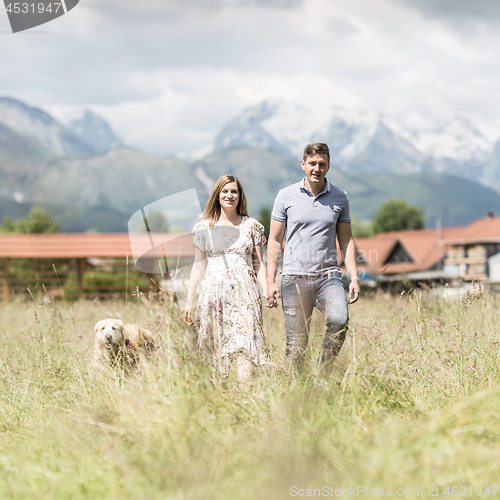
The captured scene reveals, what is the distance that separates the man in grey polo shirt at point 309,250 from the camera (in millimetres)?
4137

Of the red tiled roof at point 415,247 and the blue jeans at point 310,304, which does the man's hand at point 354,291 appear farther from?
the red tiled roof at point 415,247

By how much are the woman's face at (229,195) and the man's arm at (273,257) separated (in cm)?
40

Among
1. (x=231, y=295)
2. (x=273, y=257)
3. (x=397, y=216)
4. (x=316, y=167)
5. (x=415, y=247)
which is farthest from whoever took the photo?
(x=397, y=216)

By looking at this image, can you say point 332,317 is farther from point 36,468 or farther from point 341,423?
point 36,468

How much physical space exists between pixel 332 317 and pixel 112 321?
1852 mm

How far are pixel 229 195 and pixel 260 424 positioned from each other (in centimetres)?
223

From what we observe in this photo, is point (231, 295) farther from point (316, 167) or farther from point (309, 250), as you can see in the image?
point (316, 167)

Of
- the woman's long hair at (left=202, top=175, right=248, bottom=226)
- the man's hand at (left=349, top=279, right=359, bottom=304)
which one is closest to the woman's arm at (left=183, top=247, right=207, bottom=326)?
the woman's long hair at (left=202, top=175, right=248, bottom=226)

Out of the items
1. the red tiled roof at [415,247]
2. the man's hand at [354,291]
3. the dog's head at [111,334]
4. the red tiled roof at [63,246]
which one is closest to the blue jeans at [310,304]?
the man's hand at [354,291]

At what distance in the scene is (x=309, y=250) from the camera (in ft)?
13.7

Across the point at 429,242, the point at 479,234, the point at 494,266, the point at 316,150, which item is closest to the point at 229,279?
the point at 316,150

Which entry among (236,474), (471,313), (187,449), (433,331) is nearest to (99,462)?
(187,449)

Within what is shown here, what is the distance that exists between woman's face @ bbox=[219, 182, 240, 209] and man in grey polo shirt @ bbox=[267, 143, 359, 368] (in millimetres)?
413

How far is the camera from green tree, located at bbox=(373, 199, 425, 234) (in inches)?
3851
